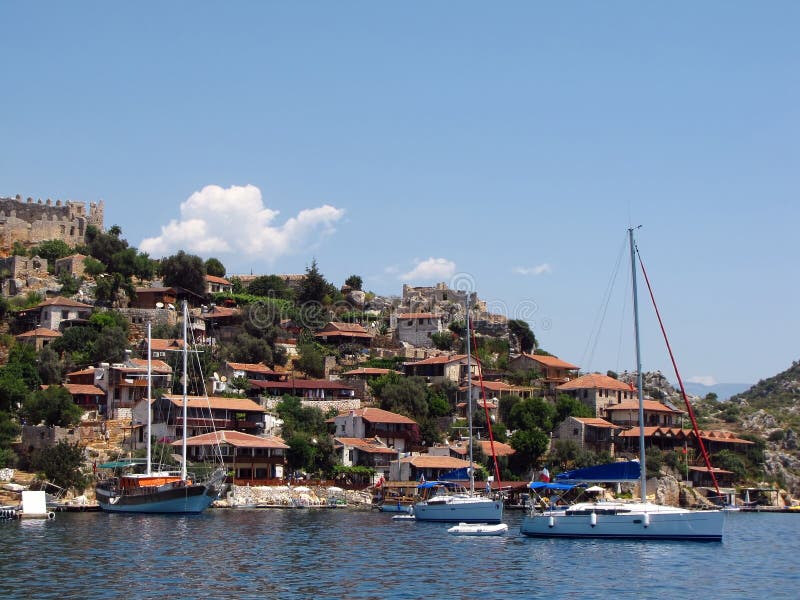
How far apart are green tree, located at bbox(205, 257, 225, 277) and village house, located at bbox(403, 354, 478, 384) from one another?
3069cm

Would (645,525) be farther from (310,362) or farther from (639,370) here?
(310,362)

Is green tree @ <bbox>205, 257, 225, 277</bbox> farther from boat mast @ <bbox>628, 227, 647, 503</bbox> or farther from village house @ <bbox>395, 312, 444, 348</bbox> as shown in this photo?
boat mast @ <bbox>628, 227, 647, 503</bbox>

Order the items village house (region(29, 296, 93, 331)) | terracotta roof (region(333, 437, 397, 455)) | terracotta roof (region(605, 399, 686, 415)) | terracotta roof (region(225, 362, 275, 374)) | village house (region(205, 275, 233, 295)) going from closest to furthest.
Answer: terracotta roof (region(333, 437, 397, 455)), terracotta roof (region(225, 362, 275, 374)), village house (region(29, 296, 93, 331)), terracotta roof (region(605, 399, 686, 415)), village house (region(205, 275, 233, 295))

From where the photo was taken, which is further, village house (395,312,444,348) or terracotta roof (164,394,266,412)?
village house (395,312,444,348)

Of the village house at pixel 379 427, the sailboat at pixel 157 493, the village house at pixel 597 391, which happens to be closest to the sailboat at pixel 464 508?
the sailboat at pixel 157 493

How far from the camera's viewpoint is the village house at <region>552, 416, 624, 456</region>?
3221 inches

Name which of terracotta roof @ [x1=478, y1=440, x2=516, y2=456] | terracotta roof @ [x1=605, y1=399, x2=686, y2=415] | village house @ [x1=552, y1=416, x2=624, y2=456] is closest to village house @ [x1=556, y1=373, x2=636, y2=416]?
terracotta roof @ [x1=605, y1=399, x2=686, y2=415]

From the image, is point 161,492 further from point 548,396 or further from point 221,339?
point 548,396

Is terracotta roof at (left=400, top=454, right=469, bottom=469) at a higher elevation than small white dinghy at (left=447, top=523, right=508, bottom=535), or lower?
higher

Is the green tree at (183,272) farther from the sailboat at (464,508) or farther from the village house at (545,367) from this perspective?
the sailboat at (464,508)

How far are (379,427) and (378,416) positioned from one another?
83cm

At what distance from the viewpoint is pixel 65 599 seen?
29219 millimetres

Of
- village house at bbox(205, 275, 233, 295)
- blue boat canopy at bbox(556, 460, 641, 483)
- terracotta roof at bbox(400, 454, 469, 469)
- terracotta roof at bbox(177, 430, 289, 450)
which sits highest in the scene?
village house at bbox(205, 275, 233, 295)

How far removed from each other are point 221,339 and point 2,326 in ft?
60.9
